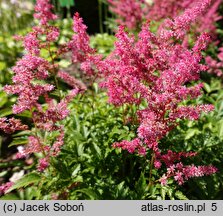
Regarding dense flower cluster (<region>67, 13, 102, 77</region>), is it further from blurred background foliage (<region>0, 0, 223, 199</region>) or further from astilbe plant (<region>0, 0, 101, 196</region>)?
blurred background foliage (<region>0, 0, 223, 199</region>)

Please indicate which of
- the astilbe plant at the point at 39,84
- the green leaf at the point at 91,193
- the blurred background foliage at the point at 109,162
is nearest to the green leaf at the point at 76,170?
the blurred background foliage at the point at 109,162

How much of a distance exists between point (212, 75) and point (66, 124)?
3627 mm

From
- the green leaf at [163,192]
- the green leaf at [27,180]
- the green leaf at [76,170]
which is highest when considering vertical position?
the green leaf at [76,170]

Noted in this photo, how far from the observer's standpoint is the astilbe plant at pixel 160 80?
246 cm

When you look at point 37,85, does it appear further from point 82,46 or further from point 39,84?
point 82,46

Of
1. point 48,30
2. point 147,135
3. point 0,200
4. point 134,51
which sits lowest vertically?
point 0,200

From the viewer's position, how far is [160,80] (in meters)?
2.62

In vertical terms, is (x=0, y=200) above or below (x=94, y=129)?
below

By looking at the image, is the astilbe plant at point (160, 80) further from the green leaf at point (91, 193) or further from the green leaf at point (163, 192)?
the green leaf at point (91, 193)

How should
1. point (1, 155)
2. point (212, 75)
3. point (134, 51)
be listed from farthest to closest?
point (212, 75) < point (1, 155) < point (134, 51)

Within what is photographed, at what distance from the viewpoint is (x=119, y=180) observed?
3277mm

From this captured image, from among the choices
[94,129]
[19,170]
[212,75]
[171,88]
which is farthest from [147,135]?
[212,75]

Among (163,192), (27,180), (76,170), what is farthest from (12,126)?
(163,192)

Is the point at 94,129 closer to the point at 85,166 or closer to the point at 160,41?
the point at 85,166
